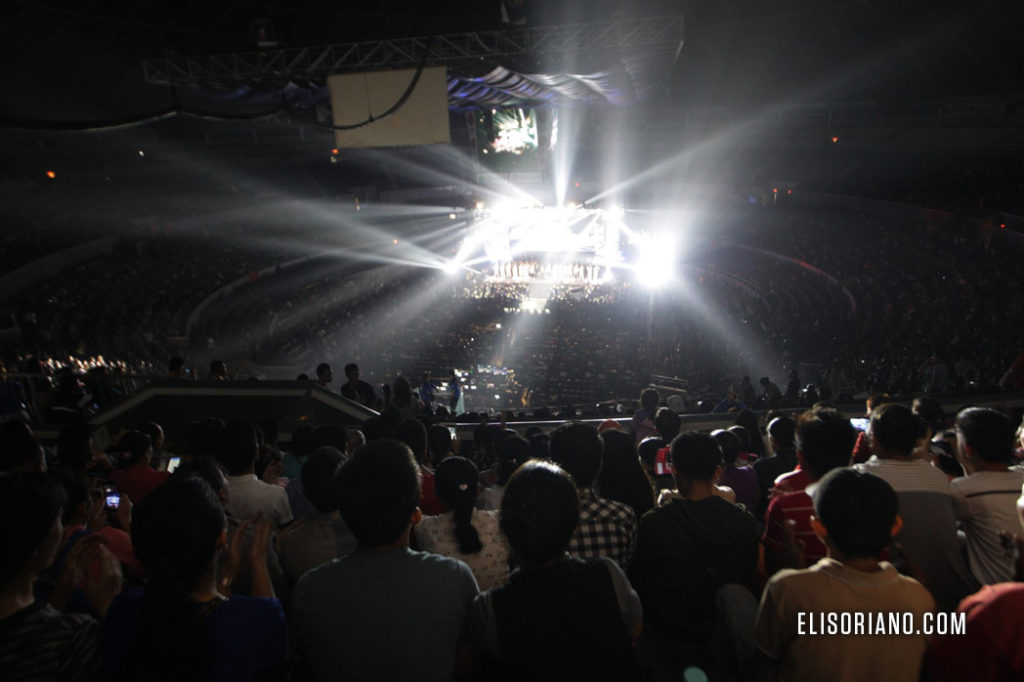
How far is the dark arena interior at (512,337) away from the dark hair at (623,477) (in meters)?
0.02

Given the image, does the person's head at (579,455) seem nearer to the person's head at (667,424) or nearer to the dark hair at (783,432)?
the dark hair at (783,432)

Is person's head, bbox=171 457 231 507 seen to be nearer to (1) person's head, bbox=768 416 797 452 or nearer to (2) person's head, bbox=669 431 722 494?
(2) person's head, bbox=669 431 722 494

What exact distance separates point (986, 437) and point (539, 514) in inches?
83.2

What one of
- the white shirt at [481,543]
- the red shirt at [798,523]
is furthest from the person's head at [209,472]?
the red shirt at [798,523]

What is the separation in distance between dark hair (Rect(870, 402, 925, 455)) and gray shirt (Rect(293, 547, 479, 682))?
6.55 feet

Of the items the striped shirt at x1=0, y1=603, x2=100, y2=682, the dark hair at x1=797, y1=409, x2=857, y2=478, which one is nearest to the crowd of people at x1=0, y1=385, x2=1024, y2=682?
the striped shirt at x1=0, y1=603, x2=100, y2=682

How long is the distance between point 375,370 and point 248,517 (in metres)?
12.4

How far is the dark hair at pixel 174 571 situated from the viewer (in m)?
1.44

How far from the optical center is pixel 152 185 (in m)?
21.8

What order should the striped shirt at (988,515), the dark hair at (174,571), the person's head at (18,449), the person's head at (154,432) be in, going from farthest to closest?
the person's head at (154,432), the person's head at (18,449), the striped shirt at (988,515), the dark hair at (174,571)

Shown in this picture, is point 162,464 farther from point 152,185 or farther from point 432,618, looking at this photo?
point 152,185

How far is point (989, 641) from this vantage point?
4.97 feet

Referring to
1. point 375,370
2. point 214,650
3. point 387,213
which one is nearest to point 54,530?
point 214,650

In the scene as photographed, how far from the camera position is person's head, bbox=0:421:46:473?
299 centimetres
